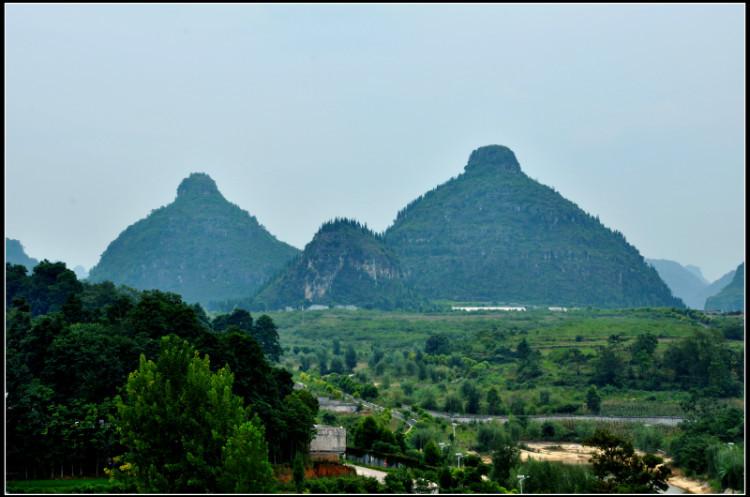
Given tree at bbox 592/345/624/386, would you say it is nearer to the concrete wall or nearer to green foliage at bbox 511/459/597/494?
the concrete wall

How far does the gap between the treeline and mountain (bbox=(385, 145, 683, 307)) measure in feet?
396

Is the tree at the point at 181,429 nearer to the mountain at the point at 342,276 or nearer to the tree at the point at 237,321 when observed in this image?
the tree at the point at 237,321

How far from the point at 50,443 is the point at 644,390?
45316 millimetres

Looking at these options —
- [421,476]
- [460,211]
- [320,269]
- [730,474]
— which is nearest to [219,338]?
[421,476]

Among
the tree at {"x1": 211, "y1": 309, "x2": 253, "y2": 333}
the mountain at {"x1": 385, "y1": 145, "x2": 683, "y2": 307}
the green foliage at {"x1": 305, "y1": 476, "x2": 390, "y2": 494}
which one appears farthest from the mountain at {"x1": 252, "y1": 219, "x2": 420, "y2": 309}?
the green foliage at {"x1": 305, "y1": 476, "x2": 390, "y2": 494}

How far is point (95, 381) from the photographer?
33344mm

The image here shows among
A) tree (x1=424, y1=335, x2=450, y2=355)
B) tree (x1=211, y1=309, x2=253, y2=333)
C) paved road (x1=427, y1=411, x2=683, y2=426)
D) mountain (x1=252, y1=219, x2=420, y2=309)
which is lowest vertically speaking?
paved road (x1=427, y1=411, x2=683, y2=426)

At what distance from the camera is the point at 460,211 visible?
188 meters

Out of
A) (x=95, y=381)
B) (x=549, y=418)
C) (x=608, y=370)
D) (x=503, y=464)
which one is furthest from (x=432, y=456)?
(x=608, y=370)

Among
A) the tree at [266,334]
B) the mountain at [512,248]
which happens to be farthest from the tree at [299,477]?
the mountain at [512,248]

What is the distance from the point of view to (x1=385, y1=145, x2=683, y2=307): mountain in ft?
540

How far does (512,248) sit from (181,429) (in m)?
152

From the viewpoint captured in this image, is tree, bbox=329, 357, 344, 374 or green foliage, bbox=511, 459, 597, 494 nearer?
green foliage, bbox=511, 459, 597, 494

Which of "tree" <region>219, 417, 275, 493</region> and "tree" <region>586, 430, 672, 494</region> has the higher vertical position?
"tree" <region>219, 417, 275, 493</region>
